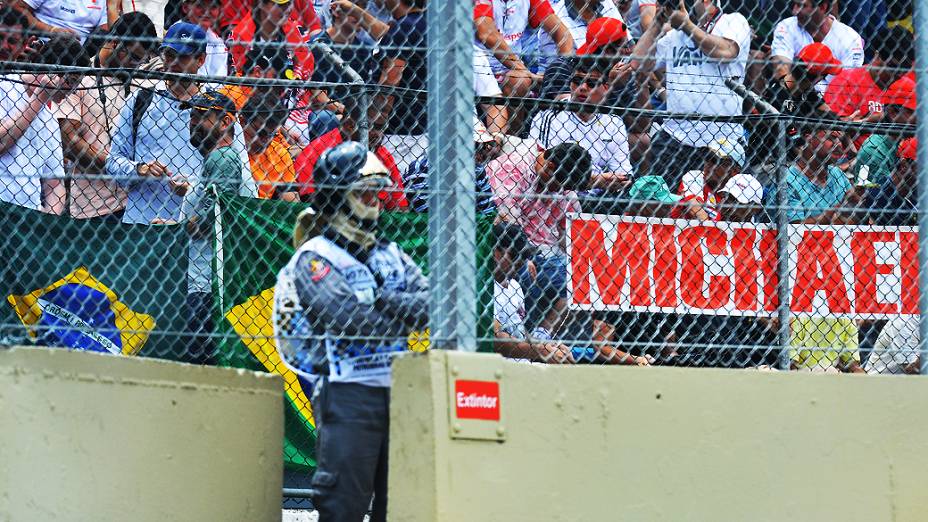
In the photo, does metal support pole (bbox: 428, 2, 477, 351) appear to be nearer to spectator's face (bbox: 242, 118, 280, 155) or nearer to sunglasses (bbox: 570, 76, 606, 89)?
spectator's face (bbox: 242, 118, 280, 155)

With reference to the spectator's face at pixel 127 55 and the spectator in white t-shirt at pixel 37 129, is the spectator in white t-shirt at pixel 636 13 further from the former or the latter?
the spectator in white t-shirt at pixel 37 129

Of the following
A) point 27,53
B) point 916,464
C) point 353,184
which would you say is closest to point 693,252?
point 916,464

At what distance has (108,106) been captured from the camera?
637cm

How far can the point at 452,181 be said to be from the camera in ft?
14.5

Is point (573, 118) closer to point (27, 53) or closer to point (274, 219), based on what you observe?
point (274, 219)

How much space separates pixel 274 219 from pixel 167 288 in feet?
2.07

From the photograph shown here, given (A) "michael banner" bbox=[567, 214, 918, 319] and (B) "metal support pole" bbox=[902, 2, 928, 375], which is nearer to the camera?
(B) "metal support pole" bbox=[902, 2, 928, 375]

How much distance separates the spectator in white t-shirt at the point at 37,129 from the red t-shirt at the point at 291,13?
1.09 m

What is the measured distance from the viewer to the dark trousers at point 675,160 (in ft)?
21.4

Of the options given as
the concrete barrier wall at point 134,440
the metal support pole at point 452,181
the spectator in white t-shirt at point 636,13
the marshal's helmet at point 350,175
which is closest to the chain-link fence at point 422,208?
the marshal's helmet at point 350,175

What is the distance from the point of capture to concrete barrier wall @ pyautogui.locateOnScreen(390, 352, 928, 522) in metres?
4.38

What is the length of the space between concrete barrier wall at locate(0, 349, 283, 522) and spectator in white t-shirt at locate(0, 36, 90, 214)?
162cm

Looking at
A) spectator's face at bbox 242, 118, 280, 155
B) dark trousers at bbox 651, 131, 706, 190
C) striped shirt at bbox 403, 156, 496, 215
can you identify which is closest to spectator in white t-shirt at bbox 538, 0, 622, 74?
dark trousers at bbox 651, 131, 706, 190

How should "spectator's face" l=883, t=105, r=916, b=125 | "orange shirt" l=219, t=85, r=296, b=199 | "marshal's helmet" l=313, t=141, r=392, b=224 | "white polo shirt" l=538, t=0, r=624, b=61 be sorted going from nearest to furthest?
"marshal's helmet" l=313, t=141, r=392, b=224 < "orange shirt" l=219, t=85, r=296, b=199 < "spectator's face" l=883, t=105, r=916, b=125 < "white polo shirt" l=538, t=0, r=624, b=61
